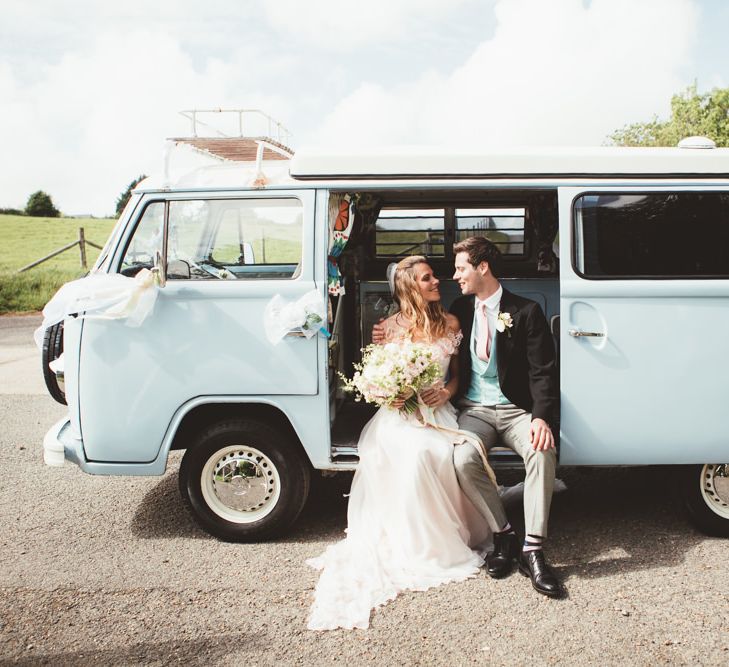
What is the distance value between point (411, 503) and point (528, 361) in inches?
43.9

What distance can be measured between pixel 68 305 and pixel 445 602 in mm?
2704

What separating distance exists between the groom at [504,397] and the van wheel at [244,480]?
1.06 meters

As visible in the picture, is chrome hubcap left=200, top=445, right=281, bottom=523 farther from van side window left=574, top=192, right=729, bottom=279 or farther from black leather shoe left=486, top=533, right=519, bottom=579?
van side window left=574, top=192, right=729, bottom=279

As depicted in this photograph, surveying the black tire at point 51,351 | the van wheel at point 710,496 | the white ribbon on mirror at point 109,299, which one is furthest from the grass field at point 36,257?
the van wheel at point 710,496

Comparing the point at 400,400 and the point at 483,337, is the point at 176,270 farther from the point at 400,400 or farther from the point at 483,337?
the point at 483,337

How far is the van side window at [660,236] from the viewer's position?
12.9 ft

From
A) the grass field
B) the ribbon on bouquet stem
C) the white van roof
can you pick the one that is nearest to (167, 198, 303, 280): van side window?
the white van roof

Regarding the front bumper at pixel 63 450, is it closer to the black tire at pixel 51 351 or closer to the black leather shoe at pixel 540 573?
the black tire at pixel 51 351

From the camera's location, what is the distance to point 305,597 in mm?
3627

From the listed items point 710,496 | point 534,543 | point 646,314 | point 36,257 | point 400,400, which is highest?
point 36,257

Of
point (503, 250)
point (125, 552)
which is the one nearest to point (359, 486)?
point (125, 552)

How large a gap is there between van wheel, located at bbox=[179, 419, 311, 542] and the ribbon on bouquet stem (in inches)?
32.4

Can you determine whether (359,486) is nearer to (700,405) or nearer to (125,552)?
(125,552)

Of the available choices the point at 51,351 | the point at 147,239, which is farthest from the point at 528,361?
the point at 51,351
